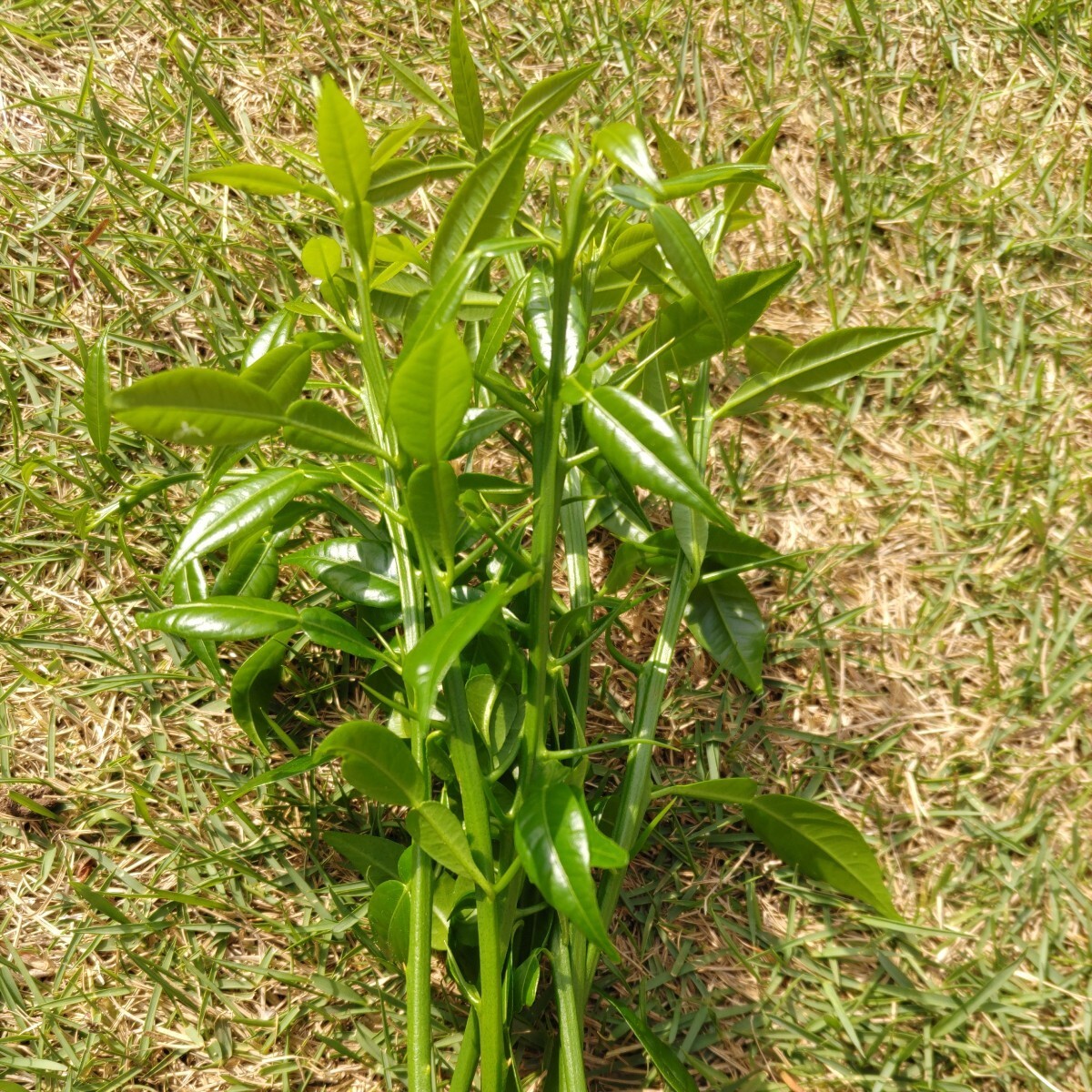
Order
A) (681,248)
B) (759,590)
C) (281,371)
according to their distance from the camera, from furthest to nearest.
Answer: (759,590), (281,371), (681,248)

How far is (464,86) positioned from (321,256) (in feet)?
0.72

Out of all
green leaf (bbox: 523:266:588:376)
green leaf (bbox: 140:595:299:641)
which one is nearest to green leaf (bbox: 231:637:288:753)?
green leaf (bbox: 140:595:299:641)

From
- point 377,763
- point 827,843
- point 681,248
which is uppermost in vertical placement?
point 681,248

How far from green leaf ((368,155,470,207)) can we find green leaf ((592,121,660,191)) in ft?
0.96

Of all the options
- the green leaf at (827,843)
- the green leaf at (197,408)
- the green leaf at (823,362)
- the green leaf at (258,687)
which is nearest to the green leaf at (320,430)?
the green leaf at (197,408)

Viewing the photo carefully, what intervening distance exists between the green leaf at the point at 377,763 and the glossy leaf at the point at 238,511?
0.20 m

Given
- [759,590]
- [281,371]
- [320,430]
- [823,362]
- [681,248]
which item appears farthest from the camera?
[759,590]

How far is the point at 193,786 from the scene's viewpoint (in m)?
1.28

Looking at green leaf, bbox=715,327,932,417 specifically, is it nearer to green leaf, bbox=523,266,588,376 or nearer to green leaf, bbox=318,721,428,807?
green leaf, bbox=523,266,588,376

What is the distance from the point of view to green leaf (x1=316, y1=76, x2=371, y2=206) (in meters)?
0.85

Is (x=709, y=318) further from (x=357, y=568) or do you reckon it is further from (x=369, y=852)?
(x=369, y=852)

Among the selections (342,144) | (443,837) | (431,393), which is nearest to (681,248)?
(431,393)

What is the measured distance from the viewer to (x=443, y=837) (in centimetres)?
89

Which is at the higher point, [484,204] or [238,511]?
[484,204]
